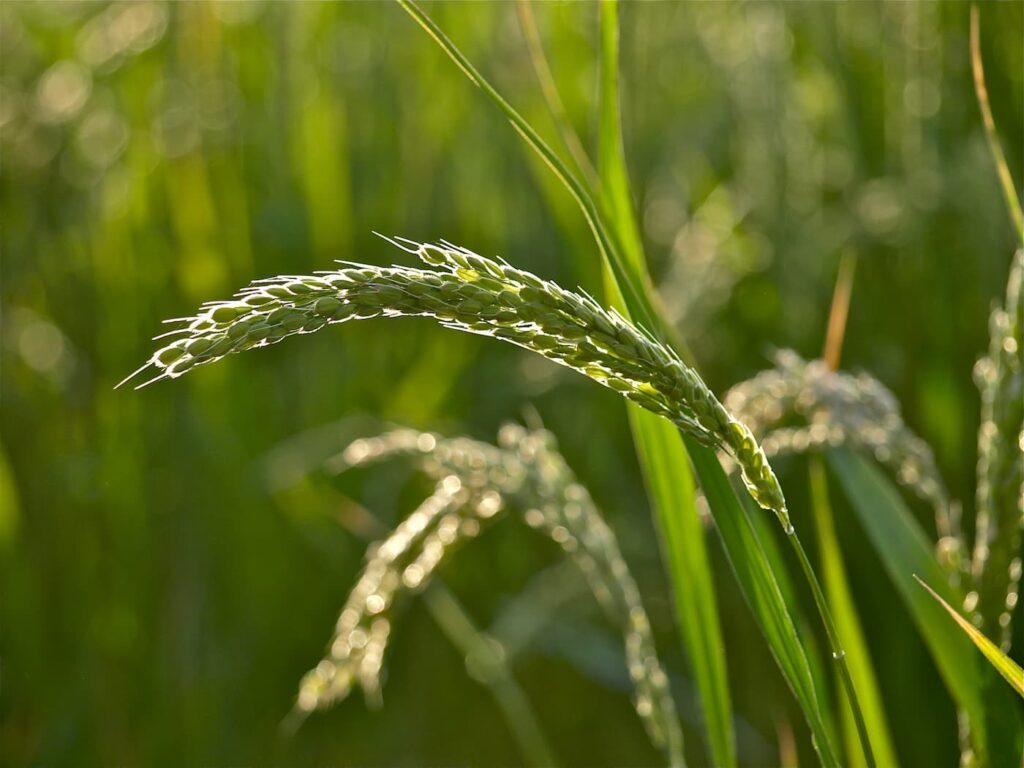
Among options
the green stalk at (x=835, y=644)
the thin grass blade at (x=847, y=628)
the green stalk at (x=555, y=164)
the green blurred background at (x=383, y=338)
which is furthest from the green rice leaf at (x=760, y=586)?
the green blurred background at (x=383, y=338)

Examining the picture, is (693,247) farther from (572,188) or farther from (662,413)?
(662,413)

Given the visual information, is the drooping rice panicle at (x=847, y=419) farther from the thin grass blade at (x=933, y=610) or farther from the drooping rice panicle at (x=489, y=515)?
the drooping rice panicle at (x=489, y=515)

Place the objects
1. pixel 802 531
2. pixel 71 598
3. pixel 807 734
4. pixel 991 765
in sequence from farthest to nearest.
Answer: pixel 71 598 < pixel 802 531 < pixel 807 734 < pixel 991 765

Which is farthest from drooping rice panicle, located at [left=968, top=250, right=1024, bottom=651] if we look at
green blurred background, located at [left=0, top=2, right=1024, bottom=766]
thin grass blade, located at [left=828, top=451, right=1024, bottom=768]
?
green blurred background, located at [left=0, top=2, right=1024, bottom=766]

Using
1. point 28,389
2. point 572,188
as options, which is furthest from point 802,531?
point 28,389

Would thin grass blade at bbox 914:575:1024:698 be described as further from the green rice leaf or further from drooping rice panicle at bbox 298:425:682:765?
drooping rice panicle at bbox 298:425:682:765

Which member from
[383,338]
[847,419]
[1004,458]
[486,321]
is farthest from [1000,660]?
[383,338]

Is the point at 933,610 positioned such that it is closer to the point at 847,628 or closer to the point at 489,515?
the point at 847,628
